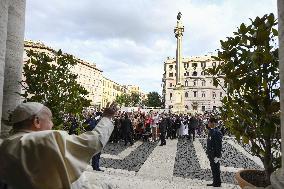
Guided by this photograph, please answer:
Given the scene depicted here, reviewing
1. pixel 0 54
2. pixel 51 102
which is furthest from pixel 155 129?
pixel 0 54

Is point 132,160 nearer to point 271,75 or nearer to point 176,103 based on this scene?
point 271,75

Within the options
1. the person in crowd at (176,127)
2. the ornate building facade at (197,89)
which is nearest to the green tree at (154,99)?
the ornate building facade at (197,89)

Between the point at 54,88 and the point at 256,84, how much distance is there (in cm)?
314

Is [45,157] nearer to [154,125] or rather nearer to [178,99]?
[154,125]

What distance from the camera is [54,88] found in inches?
189

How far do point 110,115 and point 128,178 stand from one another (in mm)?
5348

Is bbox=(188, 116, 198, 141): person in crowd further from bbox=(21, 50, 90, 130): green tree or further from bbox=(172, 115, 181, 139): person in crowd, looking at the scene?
bbox=(21, 50, 90, 130): green tree

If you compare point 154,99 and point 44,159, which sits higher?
point 154,99

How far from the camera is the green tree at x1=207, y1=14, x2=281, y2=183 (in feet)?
12.0

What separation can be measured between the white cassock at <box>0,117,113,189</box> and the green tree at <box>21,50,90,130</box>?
302 centimetres

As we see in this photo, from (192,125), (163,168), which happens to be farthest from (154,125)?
(163,168)

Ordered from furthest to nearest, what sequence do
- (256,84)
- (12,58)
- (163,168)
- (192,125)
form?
(192,125) → (163,168) → (12,58) → (256,84)

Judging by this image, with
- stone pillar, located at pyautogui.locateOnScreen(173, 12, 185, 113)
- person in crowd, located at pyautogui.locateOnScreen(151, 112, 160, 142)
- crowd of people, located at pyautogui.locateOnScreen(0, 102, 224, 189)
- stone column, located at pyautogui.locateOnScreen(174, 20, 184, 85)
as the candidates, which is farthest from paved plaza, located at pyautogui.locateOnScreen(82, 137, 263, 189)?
stone column, located at pyautogui.locateOnScreen(174, 20, 184, 85)

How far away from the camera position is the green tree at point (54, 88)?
4738mm
